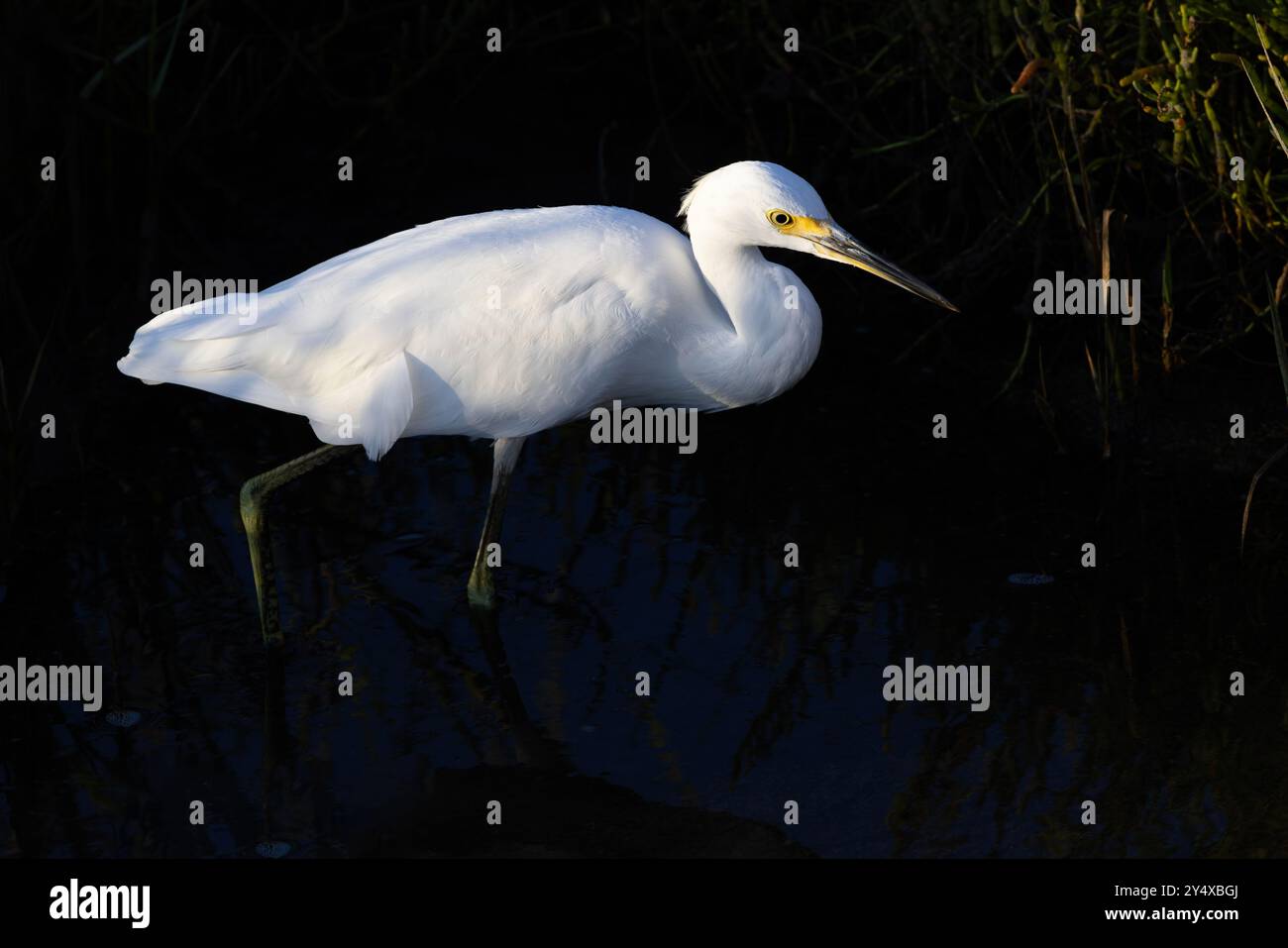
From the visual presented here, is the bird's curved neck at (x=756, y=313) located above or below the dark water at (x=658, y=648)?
above

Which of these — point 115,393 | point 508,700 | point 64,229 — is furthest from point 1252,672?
point 64,229

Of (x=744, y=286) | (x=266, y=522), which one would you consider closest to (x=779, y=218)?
(x=744, y=286)

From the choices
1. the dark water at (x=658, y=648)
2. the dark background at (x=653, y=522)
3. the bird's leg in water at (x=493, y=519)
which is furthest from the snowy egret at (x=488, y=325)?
the dark background at (x=653, y=522)

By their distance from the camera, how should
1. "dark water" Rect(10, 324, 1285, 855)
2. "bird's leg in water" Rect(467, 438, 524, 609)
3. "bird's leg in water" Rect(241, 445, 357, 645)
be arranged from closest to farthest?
1. "dark water" Rect(10, 324, 1285, 855)
2. "bird's leg in water" Rect(241, 445, 357, 645)
3. "bird's leg in water" Rect(467, 438, 524, 609)

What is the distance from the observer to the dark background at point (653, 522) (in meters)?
3.90

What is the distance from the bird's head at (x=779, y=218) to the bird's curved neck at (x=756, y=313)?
2.7 inches

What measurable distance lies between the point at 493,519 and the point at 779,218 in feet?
3.78

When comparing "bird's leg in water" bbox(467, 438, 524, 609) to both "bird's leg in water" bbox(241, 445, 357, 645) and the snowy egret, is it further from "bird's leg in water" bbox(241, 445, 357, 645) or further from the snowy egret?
"bird's leg in water" bbox(241, 445, 357, 645)

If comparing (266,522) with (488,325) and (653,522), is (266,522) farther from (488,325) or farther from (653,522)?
(653,522)

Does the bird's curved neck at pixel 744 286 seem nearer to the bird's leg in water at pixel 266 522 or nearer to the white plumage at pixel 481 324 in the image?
the white plumage at pixel 481 324

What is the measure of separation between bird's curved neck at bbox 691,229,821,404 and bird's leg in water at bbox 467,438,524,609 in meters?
0.65

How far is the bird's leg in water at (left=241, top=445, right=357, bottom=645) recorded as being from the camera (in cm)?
440

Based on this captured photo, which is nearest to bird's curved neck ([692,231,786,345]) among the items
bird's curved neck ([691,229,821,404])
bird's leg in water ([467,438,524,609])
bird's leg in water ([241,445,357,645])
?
bird's curved neck ([691,229,821,404])
